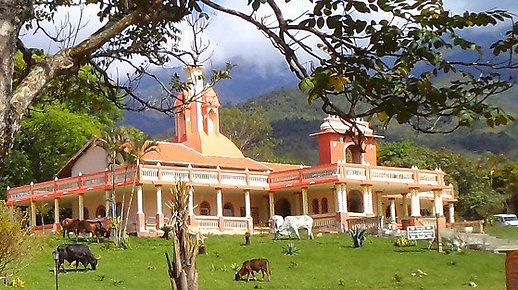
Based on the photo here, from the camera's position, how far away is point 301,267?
78.3ft

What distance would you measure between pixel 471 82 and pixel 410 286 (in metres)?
17.2

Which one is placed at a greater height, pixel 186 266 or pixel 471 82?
pixel 471 82

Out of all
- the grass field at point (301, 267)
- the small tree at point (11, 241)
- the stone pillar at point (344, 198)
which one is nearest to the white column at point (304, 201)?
the stone pillar at point (344, 198)

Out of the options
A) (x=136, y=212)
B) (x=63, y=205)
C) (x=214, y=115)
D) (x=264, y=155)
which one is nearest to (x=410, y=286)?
(x=136, y=212)

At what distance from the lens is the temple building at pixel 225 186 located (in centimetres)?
3400

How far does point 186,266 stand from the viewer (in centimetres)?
1236

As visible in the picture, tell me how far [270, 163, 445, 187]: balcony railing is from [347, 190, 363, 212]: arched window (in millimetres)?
2371

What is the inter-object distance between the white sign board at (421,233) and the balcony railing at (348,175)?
5.86 meters

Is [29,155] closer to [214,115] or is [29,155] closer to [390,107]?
[214,115]

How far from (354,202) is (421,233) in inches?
409

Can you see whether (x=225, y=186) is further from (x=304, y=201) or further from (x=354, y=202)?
(x=354, y=202)

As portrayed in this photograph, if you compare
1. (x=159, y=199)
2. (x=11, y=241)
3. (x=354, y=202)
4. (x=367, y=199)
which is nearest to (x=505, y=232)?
(x=367, y=199)

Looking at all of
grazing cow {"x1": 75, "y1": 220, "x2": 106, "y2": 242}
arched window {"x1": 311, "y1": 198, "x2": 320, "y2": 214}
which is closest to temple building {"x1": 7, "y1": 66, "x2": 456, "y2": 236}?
arched window {"x1": 311, "y1": 198, "x2": 320, "y2": 214}

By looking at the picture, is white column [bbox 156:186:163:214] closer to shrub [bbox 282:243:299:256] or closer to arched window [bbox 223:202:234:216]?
arched window [bbox 223:202:234:216]
